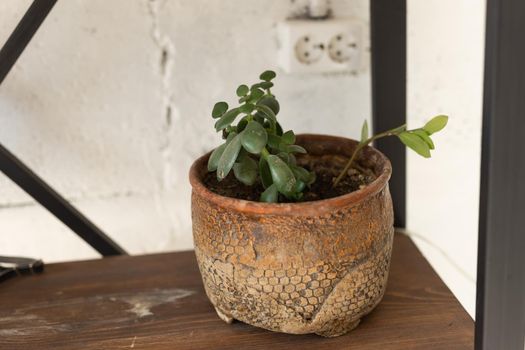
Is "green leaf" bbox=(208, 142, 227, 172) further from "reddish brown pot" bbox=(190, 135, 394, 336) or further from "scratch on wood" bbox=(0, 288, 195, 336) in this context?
"scratch on wood" bbox=(0, 288, 195, 336)

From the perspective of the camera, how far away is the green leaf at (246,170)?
64cm

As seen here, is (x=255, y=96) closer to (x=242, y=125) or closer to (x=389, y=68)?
(x=242, y=125)

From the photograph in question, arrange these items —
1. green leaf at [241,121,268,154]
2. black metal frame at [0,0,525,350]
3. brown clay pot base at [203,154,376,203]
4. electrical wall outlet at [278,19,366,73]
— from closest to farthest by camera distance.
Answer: black metal frame at [0,0,525,350] < green leaf at [241,121,268,154] < brown clay pot base at [203,154,376,203] < electrical wall outlet at [278,19,366,73]

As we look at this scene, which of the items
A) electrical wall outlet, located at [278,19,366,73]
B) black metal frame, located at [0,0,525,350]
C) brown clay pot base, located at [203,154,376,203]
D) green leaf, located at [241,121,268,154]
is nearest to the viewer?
black metal frame, located at [0,0,525,350]

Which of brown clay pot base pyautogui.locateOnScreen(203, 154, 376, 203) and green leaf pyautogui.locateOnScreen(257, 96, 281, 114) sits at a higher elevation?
green leaf pyautogui.locateOnScreen(257, 96, 281, 114)

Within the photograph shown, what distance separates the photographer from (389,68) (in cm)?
82

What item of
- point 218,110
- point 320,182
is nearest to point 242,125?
point 218,110

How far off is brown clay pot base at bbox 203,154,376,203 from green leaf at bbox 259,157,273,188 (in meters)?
0.03

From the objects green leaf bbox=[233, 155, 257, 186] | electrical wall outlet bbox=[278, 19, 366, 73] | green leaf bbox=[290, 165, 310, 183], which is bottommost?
green leaf bbox=[290, 165, 310, 183]

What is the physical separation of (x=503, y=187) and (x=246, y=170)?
0.78 feet

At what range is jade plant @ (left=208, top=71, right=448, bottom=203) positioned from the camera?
1.99 feet

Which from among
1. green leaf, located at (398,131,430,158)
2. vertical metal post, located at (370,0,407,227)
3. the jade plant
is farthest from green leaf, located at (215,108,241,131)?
vertical metal post, located at (370,0,407,227)

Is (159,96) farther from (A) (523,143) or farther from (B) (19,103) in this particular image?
(A) (523,143)

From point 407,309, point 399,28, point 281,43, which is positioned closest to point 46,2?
point 281,43
